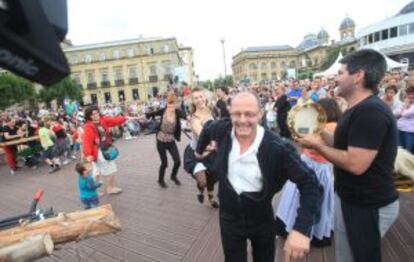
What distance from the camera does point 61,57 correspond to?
1.00 m


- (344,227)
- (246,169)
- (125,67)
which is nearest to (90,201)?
(246,169)

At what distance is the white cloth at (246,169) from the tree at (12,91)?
40750 mm

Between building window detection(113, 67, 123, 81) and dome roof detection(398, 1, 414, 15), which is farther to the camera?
building window detection(113, 67, 123, 81)

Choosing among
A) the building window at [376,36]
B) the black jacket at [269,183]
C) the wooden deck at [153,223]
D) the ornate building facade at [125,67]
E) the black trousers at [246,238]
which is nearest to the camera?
the black jacket at [269,183]

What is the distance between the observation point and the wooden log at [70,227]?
2344 millimetres

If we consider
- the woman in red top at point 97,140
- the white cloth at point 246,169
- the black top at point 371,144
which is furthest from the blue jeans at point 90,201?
the black top at point 371,144

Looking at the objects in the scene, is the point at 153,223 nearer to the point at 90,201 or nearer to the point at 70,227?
the point at 90,201

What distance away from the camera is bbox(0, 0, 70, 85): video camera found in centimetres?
88

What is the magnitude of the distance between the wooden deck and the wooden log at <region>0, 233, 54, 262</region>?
213 cm

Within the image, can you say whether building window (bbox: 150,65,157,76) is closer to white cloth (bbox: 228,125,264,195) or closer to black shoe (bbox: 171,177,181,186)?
black shoe (bbox: 171,177,181,186)

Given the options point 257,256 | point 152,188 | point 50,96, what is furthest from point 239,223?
point 50,96

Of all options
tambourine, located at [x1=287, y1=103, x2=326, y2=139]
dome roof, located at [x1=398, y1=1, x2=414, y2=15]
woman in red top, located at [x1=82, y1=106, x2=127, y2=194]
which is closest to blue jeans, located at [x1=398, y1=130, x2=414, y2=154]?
tambourine, located at [x1=287, y1=103, x2=326, y2=139]

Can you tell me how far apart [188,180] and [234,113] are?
516 centimetres

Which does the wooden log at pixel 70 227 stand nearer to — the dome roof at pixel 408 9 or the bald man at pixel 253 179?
the bald man at pixel 253 179
